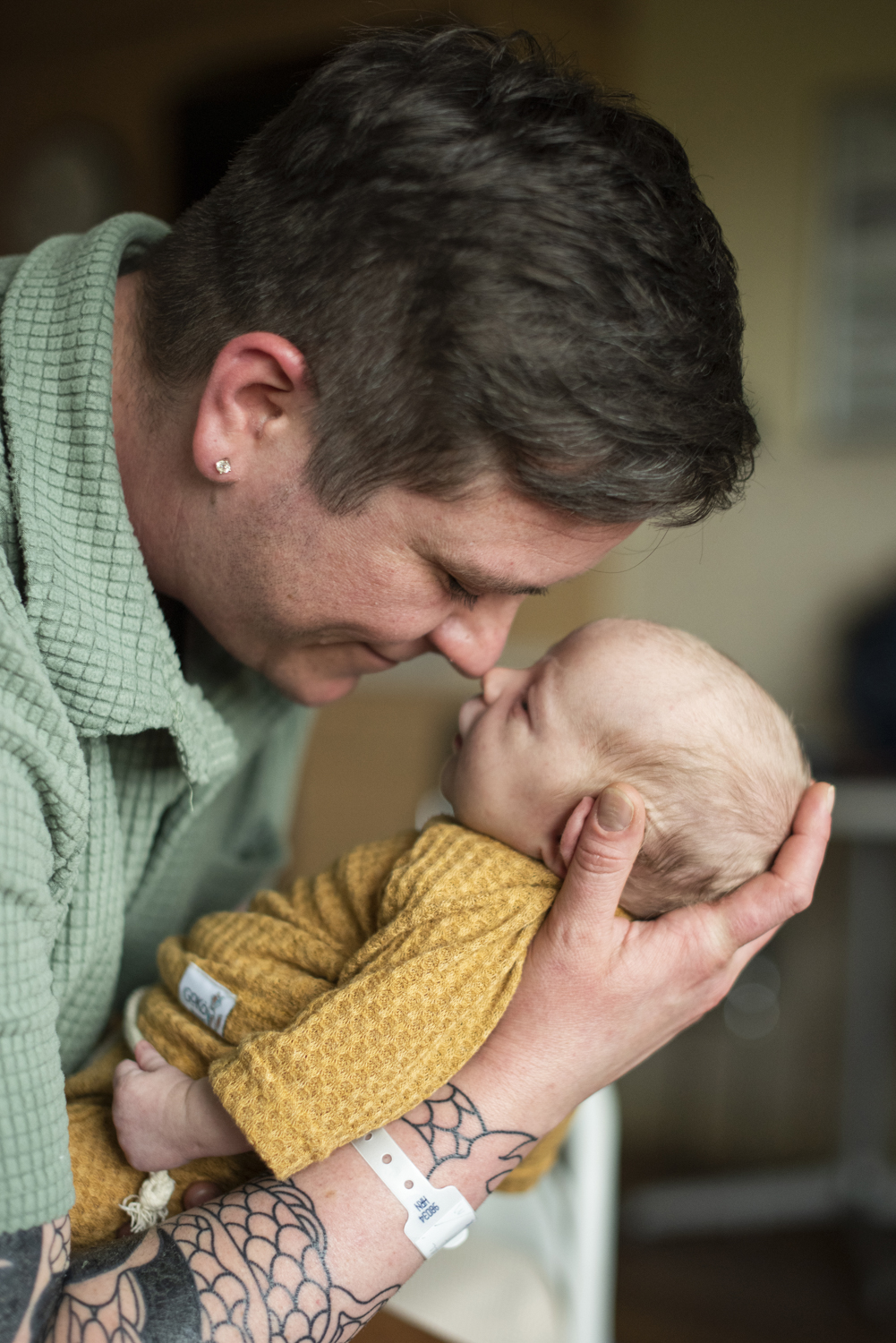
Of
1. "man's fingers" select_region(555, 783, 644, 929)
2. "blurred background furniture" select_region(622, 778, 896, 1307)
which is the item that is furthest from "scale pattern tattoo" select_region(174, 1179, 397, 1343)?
"blurred background furniture" select_region(622, 778, 896, 1307)

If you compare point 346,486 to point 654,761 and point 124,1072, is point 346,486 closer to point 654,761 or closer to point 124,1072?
point 654,761

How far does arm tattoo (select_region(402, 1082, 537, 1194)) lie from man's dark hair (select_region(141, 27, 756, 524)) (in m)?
0.56

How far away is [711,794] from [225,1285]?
622 mm

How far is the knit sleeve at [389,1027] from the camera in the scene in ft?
2.83

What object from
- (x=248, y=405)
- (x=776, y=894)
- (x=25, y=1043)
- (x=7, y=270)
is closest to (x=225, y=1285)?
(x=25, y=1043)

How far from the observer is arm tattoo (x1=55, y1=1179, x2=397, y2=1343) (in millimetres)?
804

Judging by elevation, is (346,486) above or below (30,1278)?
above

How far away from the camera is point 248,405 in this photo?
0.99 m

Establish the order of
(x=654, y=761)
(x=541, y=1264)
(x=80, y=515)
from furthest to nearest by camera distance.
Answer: (x=541, y=1264)
(x=654, y=761)
(x=80, y=515)

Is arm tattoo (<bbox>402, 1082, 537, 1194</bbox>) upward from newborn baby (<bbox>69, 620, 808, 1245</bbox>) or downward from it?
downward

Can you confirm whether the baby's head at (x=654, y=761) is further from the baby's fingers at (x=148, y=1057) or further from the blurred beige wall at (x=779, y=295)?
the blurred beige wall at (x=779, y=295)

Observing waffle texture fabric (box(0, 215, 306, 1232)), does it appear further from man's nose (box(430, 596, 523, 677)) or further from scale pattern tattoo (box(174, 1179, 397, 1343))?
man's nose (box(430, 596, 523, 677))

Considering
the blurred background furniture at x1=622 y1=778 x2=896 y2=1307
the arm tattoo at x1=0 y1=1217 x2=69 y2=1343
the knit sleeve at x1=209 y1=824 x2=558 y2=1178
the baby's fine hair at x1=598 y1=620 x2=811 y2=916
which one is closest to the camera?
the arm tattoo at x1=0 y1=1217 x2=69 y2=1343

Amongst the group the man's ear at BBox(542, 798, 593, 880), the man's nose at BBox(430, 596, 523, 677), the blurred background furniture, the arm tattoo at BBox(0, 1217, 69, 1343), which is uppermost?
the man's nose at BBox(430, 596, 523, 677)
